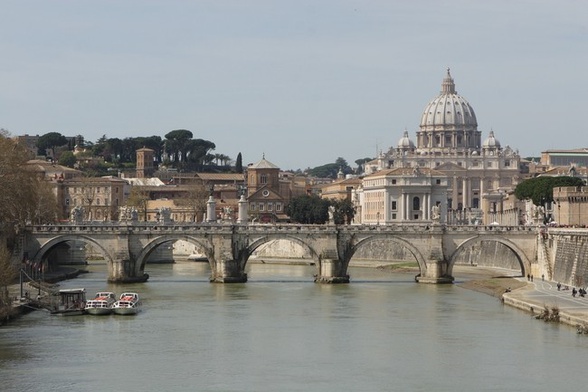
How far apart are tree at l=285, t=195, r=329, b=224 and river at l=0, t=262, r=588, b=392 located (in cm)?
6615

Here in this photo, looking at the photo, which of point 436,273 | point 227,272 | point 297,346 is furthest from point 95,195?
point 297,346

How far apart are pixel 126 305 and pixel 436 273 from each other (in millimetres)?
22741

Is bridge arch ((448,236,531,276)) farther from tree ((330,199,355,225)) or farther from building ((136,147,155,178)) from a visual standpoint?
building ((136,147,155,178))

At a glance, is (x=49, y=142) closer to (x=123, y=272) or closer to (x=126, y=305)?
(x=123, y=272)

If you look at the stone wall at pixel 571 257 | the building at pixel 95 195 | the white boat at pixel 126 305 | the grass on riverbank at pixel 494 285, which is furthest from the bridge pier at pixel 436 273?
the building at pixel 95 195

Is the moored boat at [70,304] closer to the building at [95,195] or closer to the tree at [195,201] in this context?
the tree at [195,201]

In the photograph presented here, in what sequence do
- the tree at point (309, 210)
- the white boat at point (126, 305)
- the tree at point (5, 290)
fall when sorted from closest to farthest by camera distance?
the tree at point (5, 290) → the white boat at point (126, 305) → the tree at point (309, 210)

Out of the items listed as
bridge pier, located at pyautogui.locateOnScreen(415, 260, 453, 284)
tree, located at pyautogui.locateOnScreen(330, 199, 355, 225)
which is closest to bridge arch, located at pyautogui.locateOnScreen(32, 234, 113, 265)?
bridge pier, located at pyautogui.locateOnScreen(415, 260, 453, 284)

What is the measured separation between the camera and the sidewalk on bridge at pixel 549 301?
187 feet

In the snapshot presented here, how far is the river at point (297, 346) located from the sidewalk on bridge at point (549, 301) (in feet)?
2.00

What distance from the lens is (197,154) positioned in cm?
19362

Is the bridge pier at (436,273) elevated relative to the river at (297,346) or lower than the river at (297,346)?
elevated

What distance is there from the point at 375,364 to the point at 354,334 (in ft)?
25.4

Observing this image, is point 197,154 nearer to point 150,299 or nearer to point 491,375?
point 150,299
